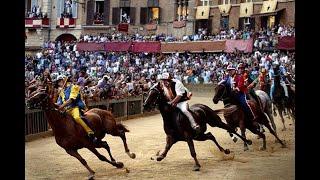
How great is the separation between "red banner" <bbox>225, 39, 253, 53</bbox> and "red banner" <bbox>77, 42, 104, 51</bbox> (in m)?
3.83

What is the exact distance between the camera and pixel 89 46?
14.8 metres

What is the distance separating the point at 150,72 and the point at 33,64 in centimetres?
263

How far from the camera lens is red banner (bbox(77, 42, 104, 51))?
13919 millimetres

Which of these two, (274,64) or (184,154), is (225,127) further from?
(274,64)

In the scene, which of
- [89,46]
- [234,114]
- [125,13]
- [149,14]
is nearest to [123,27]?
[149,14]

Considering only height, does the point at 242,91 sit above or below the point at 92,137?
above

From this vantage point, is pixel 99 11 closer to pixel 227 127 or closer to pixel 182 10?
pixel 182 10

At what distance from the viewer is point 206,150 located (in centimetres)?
839

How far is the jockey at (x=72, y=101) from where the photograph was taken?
721 cm

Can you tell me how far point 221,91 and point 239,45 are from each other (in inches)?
166

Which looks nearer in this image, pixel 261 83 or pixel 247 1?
pixel 261 83

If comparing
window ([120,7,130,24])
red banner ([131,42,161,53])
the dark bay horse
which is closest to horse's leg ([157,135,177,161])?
the dark bay horse

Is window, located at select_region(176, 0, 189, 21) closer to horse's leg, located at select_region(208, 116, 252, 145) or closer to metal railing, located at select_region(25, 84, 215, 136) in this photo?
metal railing, located at select_region(25, 84, 215, 136)
